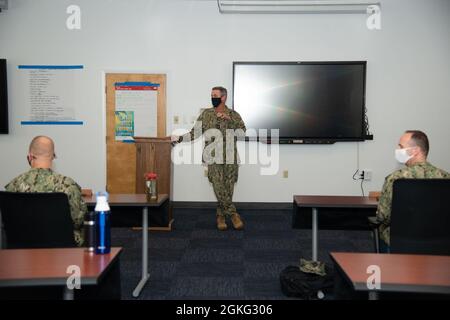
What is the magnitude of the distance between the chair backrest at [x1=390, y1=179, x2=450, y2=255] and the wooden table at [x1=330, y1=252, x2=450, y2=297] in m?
0.39

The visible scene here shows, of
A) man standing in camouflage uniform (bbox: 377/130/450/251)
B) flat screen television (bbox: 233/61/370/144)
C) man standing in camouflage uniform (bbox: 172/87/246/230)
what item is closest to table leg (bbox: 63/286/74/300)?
man standing in camouflage uniform (bbox: 377/130/450/251)

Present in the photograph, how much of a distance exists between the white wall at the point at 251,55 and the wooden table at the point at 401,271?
397 centimetres

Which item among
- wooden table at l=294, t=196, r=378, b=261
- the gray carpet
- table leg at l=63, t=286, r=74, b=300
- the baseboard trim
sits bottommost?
the gray carpet

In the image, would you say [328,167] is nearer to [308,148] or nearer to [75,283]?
[308,148]

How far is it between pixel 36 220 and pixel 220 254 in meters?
2.04

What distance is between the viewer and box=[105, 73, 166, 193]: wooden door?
18.1ft

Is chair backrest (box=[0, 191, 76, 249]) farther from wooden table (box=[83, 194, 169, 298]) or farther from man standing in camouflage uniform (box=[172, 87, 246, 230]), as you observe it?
man standing in camouflage uniform (box=[172, 87, 246, 230])

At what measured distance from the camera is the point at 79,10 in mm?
5414

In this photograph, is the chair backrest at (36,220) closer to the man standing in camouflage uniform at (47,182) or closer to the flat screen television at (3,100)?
the man standing in camouflage uniform at (47,182)

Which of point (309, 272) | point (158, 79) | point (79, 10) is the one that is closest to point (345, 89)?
point (158, 79)

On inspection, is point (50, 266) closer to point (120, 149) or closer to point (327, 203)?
point (327, 203)

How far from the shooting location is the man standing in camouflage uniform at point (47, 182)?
2.05 m

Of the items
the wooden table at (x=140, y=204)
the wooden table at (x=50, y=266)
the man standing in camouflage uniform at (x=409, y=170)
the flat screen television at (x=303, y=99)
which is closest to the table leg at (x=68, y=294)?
the wooden table at (x=50, y=266)

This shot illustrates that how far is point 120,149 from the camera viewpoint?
18.3 ft
